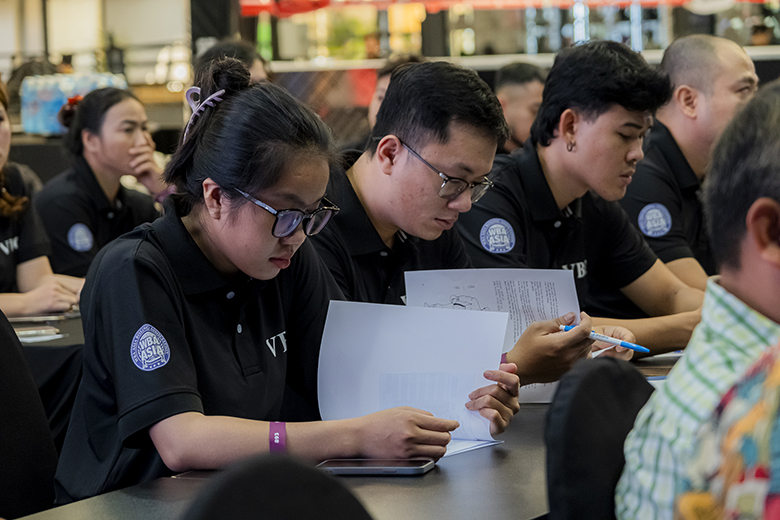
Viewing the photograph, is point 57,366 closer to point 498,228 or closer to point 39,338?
point 39,338

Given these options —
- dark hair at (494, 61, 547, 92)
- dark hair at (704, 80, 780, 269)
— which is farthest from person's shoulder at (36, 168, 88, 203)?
dark hair at (704, 80, 780, 269)

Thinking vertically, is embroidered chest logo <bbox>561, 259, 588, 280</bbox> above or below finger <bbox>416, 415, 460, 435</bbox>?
above

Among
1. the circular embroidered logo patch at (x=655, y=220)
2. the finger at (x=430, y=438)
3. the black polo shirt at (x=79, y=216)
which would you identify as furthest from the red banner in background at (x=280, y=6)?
the finger at (x=430, y=438)

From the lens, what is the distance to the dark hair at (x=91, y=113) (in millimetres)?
3869

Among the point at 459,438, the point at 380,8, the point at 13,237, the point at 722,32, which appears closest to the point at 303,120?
the point at 459,438

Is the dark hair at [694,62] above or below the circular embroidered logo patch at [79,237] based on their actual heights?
above

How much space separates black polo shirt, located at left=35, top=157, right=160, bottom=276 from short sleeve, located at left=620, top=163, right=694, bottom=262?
2.32 m

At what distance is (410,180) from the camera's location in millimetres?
1836

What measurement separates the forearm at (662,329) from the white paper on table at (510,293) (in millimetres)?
418

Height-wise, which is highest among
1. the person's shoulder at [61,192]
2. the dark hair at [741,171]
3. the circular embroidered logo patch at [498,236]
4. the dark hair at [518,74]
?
the dark hair at [518,74]

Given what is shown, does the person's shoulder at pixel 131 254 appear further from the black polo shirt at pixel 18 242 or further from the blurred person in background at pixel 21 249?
the black polo shirt at pixel 18 242

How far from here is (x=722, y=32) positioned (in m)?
6.53

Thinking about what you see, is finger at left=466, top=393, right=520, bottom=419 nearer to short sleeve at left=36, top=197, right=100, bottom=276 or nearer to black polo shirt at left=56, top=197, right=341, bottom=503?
black polo shirt at left=56, top=197, right=341, bottom=503

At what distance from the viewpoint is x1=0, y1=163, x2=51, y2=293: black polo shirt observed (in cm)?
312
